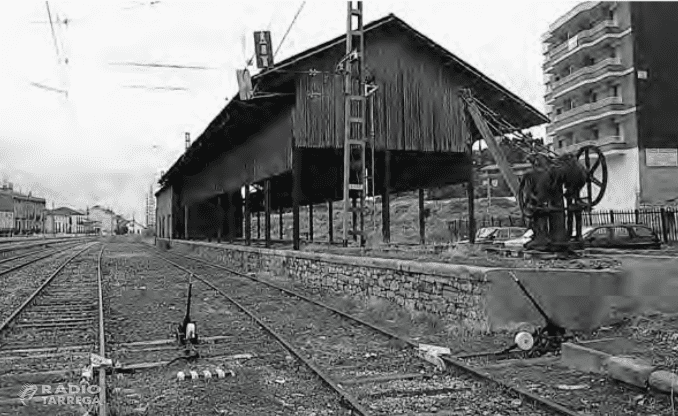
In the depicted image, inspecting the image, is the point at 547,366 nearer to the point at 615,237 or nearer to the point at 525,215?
the point at 525,215

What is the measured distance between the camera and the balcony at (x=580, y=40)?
45347mm

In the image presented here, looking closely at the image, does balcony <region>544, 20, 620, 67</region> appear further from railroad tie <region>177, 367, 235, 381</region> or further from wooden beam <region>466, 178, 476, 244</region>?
railroad tie <region>177, 367, 235, 381</region>

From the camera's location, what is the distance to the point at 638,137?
4316cm

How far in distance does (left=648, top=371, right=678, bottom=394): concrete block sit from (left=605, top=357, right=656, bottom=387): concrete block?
0.08 m

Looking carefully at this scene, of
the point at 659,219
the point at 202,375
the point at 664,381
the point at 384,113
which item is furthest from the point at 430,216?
the point at 664,381

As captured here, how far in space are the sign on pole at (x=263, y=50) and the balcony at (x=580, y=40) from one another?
3467 centimetres

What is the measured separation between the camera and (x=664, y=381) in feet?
Result: 18.3

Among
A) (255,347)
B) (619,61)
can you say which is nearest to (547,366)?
(255,347)

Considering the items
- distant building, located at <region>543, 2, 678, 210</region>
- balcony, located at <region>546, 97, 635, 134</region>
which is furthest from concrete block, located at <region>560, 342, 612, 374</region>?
balcony, located at <region>546, 97, 635, 134</region>

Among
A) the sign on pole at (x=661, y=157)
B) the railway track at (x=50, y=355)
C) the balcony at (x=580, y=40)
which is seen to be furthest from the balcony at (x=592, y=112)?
the railway track at (x=50, y=355)

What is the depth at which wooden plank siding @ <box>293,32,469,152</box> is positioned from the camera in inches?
791

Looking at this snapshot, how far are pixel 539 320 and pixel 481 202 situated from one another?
181 feet

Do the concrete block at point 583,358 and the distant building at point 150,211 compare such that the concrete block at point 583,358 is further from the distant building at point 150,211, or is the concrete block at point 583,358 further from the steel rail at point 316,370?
the distant building at point 150,211

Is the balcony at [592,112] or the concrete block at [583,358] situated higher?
the balcony at [592,112]
